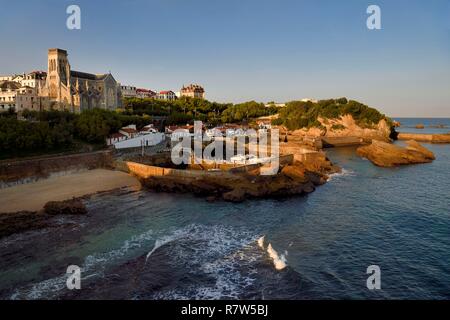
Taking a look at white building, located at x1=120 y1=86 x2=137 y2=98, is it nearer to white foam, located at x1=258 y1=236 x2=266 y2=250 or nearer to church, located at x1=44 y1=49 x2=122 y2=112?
church, located at x1=44 y1=49 x2=122 y2=112

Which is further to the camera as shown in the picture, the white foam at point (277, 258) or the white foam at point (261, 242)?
the white foam at point (261, 242)

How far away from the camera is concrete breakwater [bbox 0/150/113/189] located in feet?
114

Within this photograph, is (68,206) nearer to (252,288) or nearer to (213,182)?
(213,182)

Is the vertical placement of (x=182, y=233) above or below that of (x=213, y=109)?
below

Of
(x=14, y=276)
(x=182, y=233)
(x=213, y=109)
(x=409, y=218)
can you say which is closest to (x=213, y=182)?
(x=182, y=233)

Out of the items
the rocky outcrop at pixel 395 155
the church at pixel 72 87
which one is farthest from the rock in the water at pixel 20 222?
the church at pixel 72 87

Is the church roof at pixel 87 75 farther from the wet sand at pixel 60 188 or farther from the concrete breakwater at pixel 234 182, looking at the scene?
the concrete breakwater at pixel 234 182

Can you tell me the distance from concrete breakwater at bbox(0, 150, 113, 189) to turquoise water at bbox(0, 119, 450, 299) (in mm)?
10244

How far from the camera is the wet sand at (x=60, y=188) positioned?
28.8 m

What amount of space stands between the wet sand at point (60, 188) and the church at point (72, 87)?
37197mm

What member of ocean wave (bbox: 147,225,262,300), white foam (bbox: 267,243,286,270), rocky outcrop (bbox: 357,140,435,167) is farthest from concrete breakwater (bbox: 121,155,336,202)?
rocky outcrop (bbox: 357,140,435,167)

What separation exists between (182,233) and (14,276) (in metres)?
10.1

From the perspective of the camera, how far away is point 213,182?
114ft

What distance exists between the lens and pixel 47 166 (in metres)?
38.6
